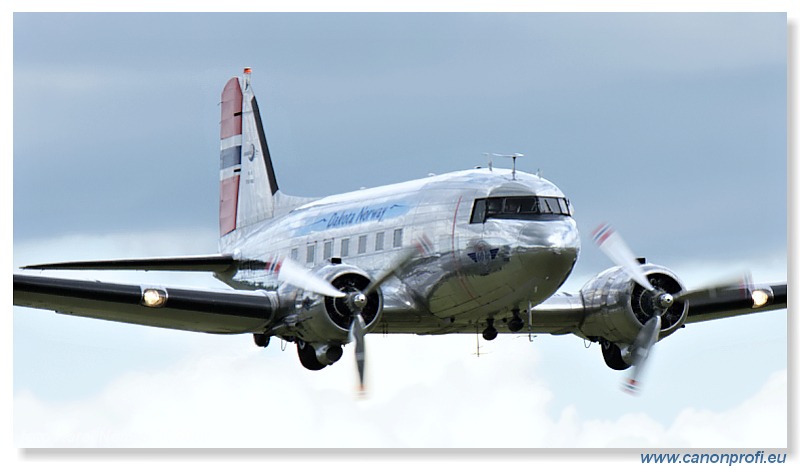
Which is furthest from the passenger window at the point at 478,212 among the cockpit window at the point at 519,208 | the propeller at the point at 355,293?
the propeller at the point at 355,293

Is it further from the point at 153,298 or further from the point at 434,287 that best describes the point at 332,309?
the point at 153,298

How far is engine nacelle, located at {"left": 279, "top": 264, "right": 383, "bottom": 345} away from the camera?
2253cm

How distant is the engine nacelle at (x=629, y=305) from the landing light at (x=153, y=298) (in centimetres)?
659

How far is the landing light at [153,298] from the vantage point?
22.1m

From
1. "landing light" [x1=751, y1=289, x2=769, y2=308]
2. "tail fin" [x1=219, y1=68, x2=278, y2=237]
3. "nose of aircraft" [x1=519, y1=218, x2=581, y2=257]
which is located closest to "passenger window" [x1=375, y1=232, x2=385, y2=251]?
"nose of aircraft" [x1=519, y1=218, x2=581, y2=257]

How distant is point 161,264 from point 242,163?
5941 mm

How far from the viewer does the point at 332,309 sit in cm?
2258

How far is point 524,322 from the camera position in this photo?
23359mm

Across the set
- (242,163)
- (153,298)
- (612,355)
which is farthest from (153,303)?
(242,163)

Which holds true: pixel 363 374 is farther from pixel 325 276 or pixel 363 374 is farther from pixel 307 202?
pixel 307 202

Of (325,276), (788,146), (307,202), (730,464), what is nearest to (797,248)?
(788,146)

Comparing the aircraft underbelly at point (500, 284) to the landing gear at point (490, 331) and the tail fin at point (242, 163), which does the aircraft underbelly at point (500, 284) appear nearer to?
the landing gear at point (490, 331)

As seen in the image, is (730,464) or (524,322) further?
(524,322)

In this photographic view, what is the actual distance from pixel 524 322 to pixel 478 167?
2.37 m
